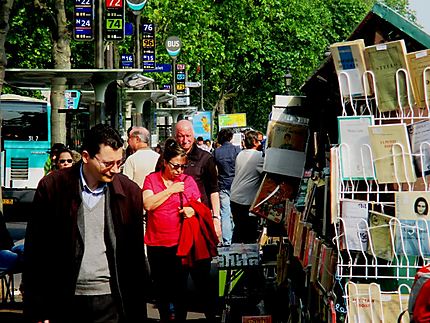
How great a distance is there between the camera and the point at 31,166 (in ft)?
79.2

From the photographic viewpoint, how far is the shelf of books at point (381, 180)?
540 centimetres

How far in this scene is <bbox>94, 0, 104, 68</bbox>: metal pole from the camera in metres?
22.6

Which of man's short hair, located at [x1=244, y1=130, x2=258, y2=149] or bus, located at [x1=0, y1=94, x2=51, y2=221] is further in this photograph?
bus, located at [x1=0, y1=94, x2=51, y2=221]

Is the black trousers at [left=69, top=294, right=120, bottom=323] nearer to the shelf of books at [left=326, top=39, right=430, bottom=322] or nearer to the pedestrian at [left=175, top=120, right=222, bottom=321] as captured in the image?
the shelf of books at [left=326, top=39, right=430, bottom=322]

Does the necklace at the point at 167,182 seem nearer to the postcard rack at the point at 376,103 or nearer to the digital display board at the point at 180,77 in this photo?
the postcard rack at the point at 376,103

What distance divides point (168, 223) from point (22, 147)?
54.4 feet

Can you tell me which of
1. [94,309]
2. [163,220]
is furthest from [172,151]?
[94,309]

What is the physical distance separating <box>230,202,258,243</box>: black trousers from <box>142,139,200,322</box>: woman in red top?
3971 mm

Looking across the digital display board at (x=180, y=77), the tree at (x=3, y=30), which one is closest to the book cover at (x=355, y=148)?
the tree at (x=3, y=30)

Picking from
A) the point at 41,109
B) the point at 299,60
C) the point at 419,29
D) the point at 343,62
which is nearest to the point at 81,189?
the point at 343,62

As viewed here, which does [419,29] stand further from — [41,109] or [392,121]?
[41,109]

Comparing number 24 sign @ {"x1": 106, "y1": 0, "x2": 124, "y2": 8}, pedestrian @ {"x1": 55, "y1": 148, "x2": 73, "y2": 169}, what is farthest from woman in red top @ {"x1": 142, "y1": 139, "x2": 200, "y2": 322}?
number 24 sign @ {"x1": 106, "y1": 0, "x2": 124, "y2": 8}

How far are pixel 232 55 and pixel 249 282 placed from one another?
130ft

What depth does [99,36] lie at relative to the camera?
23.0 meters
